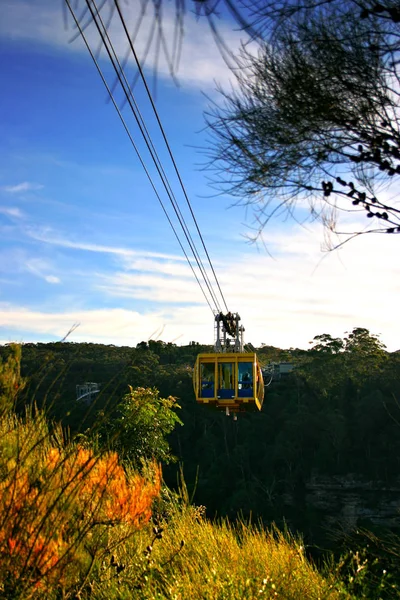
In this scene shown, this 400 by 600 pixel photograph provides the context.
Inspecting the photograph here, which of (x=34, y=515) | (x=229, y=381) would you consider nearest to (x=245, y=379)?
(x=229, y=381)

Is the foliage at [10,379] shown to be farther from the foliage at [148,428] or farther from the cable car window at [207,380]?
the cable car window at [207,380]

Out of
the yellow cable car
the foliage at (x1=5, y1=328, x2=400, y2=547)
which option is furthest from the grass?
the foliage at (x1=5, y1=328, x2=400, y2=547)

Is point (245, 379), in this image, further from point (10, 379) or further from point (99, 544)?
point (10, 379)

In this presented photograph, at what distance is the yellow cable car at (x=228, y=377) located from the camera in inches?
400

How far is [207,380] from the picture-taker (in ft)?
35.1

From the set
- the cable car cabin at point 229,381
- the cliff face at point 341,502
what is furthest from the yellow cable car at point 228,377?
the cliff face at point 341,502

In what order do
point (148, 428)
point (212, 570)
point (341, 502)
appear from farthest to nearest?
point (341, 502), point (148, 428), point (212, 570)

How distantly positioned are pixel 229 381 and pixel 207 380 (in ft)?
1.41

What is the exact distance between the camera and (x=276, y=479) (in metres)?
49.1

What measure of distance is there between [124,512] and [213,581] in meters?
1.05

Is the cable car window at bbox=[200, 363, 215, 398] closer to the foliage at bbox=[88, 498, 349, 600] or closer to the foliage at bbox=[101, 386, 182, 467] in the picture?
the foliage at bbox=[101, 386, 182, 467]

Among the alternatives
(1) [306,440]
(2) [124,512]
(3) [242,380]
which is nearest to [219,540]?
(2) [124,512]

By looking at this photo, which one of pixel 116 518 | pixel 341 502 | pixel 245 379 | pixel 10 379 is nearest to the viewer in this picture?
pixel 10 379

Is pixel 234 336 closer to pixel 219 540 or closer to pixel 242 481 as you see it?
pixel 219 540
